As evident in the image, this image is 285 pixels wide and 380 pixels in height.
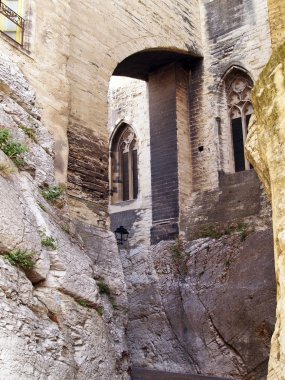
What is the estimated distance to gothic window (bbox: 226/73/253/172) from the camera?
11.9 metres

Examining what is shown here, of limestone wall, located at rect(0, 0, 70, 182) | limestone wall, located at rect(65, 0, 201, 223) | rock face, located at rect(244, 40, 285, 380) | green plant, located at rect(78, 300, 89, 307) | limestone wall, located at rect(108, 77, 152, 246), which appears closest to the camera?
rock face, located at rect(244, 40, 285, 380)

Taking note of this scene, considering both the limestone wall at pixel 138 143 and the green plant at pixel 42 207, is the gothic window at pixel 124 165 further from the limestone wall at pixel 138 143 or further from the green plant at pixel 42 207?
the green plant at pixel 42 207

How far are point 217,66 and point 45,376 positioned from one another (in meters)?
9.71

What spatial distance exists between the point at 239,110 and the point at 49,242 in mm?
8156

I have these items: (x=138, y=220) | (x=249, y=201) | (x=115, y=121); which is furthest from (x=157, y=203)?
(x=115, y=121)

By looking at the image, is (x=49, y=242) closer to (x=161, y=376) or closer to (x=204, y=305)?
(x=161, y=376)

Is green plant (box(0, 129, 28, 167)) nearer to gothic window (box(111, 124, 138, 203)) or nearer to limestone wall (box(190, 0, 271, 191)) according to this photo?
limestone wall (box(190, 0, 271, 191))

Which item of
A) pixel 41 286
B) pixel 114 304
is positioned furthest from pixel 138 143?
pixel 41 286

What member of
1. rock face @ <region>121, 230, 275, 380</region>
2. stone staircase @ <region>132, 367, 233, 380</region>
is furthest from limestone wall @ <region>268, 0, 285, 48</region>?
stone staircase @ <region>132, 367, 233, 380</region>

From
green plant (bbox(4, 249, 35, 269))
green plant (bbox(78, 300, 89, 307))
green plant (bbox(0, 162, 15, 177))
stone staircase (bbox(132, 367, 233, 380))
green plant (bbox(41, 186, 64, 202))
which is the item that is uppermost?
green plant (bbox(41, 186, 64, 202))

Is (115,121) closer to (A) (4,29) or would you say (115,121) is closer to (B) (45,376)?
(A) (4,29)

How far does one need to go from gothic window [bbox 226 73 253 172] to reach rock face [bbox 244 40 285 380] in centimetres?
780

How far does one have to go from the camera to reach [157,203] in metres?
11.6

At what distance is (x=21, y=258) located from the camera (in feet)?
14.5
